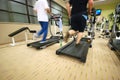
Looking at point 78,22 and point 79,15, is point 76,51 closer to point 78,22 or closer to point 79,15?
point 78,22

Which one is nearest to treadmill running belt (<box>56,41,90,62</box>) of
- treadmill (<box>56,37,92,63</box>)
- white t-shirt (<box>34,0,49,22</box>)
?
treadmill (<box>56,37,92,63</box>)

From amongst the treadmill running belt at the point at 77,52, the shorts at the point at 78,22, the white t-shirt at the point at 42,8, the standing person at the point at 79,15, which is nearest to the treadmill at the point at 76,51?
the treadmill running belt at the point at 77,52

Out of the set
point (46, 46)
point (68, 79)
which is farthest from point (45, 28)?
point (68, 79)

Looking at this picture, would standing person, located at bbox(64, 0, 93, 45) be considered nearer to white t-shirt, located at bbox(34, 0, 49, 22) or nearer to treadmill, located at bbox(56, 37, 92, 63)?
treadmill, located at bbox(56, 37, 92, 63)

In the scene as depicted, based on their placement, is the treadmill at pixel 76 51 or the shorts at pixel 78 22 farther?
the shorts at pixel 78 22

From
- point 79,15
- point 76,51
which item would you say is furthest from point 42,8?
point 76,51

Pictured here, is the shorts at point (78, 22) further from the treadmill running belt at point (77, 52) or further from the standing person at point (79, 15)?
the treadmill running belt at point (77, 52)

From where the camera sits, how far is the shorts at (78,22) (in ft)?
6.23

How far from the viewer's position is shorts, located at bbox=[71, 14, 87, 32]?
1.90 meters

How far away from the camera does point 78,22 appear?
1.95 m

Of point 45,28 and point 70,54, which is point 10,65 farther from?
point 45,28

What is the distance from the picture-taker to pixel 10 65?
1.32 meters

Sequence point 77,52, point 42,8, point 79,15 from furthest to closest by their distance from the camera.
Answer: point 42,8, point 79,15, point 77,52

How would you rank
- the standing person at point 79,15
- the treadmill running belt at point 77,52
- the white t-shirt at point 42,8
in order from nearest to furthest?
the treadmill running belt at point 77,52 < the standing person at point 79,15 < the white t-shirt at point 42,8
